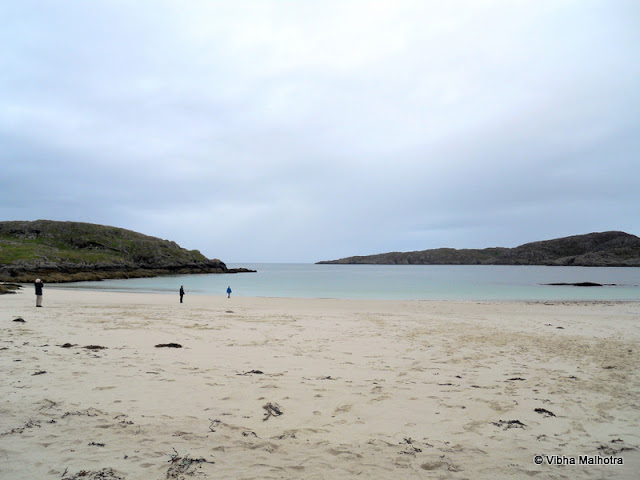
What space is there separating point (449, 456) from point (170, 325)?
1332cm

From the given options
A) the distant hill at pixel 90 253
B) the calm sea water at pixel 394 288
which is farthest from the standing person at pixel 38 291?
the distant hill at pixel 90 253

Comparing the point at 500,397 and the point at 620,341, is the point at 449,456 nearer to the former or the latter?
the point at 500,397

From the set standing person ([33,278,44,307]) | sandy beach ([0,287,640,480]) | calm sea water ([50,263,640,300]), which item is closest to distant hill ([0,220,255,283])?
calm sea water ([50,263,640,300])

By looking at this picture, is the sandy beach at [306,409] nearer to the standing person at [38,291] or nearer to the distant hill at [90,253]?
the standing person at [38,291]

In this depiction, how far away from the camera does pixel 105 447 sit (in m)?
4.77

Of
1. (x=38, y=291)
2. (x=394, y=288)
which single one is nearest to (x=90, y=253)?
(x=394, y=288)

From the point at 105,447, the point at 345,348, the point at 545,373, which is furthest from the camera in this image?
the point at 345,348

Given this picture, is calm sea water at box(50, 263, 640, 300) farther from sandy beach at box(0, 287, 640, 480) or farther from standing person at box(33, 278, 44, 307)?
sandy beach at box(0, 287, 640, 480)

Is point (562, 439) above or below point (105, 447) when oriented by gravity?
below

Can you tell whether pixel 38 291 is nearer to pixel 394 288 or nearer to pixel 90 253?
pixel 394 288

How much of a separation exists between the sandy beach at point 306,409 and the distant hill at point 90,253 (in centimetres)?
7019

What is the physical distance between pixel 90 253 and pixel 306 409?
110 metres

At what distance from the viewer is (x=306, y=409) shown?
21.0 feet

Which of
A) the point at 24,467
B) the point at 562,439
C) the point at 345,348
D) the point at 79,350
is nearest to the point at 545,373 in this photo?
the point at 562,439
